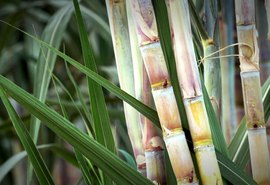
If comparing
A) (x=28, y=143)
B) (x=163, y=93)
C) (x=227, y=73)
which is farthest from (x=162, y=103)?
(x=227, y=73)

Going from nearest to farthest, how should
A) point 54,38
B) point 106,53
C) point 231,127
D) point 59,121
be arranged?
point 59,121, point 54,38, point 231,127, point 106,53

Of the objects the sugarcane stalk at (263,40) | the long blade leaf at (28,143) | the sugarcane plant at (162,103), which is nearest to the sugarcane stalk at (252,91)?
the sugarcane plant at (162,103)

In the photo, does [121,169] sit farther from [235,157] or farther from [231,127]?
[231,127]

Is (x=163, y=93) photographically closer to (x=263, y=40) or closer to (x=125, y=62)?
(x=125, y=62)

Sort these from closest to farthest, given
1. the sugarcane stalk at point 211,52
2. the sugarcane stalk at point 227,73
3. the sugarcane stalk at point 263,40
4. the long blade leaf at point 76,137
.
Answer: the long blade leaf at point 76,137, the sugarcane stalk at point 211,52, the sugarcane stalk at point 227,73, the sugarcane stalk at point 263,40

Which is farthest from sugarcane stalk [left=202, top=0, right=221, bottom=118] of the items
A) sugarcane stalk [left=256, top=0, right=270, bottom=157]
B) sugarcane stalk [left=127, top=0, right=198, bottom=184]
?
sugarcane stalk [left=256, top=0, right=270, bottom=157]

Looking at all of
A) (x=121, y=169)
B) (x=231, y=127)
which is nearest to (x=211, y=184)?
(x=121, y=169)

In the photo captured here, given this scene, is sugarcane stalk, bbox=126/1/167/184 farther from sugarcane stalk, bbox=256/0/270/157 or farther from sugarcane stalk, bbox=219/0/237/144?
sugarcane stalk, bbox=256/0/270/157

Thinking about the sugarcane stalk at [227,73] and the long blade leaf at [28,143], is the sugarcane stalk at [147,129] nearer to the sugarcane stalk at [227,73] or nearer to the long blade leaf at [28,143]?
the long blade leaf at [28,143]
